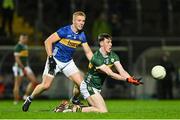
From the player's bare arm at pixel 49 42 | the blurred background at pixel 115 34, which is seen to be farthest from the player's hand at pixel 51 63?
the blurred background at pixel 115 34

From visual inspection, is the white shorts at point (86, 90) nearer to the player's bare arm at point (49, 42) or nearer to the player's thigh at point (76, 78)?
the player's thigh at point (76, 78)

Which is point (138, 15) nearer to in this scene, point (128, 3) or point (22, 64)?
point (128, 3)

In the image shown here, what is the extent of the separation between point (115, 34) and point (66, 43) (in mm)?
13929

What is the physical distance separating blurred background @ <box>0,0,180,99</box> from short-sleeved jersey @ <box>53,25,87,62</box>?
11.9 metres

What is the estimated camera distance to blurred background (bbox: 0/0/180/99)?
29.8 meters

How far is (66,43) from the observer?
1759 cm

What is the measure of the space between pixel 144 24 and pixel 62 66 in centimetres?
1691

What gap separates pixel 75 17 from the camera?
56.3 feet

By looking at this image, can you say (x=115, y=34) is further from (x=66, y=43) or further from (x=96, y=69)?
(x=96, y=69)

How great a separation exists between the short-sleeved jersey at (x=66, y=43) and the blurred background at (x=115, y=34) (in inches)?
468

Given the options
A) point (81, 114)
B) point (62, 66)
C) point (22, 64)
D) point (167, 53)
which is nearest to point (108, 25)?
point (167, 53)

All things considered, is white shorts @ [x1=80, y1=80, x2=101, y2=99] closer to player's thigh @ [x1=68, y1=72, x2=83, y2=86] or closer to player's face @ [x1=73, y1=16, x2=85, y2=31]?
player's thigh @ [x1=68, y1=72, x2=83, y2=86]

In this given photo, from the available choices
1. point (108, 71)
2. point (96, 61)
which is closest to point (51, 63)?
point (96, 61)

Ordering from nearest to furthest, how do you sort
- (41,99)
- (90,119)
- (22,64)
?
(90,119), (22,64), (41,99)
